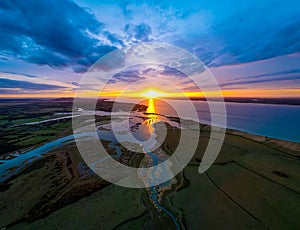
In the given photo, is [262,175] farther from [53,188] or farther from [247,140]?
[53,188]

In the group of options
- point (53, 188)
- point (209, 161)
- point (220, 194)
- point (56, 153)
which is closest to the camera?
point (220, 194)

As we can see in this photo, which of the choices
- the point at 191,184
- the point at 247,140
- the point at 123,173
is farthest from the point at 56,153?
the point at 247,140

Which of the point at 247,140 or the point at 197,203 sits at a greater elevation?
the point at 247,140

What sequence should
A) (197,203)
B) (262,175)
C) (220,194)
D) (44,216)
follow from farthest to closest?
1. (262,175)
2. (220,194)
3. (197,203)
4. (44,216)

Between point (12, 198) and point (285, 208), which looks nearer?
point (285, 208)

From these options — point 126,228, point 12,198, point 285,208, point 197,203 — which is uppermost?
point 285,208

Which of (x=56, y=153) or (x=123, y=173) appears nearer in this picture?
(x=123, y=173)

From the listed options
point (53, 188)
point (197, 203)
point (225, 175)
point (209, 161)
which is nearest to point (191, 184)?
point (197, 203)

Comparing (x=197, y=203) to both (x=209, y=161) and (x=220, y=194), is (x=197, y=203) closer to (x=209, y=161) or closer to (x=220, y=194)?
(x=220, y=194)

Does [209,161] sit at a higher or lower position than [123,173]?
higher
